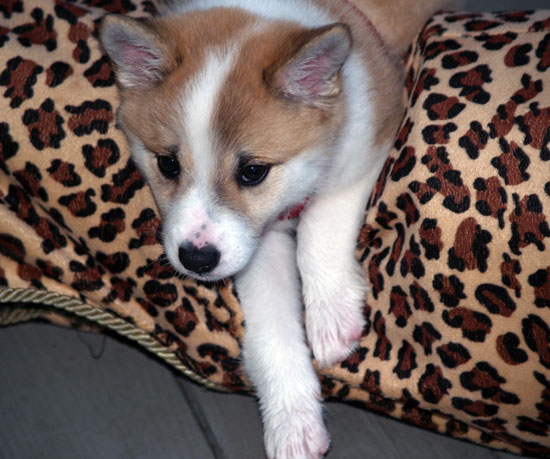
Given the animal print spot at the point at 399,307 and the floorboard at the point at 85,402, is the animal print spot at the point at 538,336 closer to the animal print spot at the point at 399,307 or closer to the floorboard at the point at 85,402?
the animal print spot at the point at 399,307

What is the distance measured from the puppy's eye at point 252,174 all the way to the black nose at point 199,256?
0.26m

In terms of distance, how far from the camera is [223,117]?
2000 millimetres

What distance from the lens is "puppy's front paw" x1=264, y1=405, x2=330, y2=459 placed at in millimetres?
2176

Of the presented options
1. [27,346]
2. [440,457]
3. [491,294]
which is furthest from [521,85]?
[27,346]

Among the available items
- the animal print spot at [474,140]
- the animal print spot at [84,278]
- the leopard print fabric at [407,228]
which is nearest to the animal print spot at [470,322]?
the leopard print fabric at [407,228]

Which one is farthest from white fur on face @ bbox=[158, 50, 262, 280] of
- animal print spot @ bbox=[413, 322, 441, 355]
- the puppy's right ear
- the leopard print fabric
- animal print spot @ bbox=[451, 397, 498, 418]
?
animal print spot @ bbox=[451, 397, 498, 418]

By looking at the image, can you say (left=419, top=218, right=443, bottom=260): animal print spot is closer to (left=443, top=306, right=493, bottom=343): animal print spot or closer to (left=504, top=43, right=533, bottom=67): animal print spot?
(left=443, top=306, right=493, bottom=343): animal print spot

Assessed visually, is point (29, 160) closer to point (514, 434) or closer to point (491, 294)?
point (491, 294)

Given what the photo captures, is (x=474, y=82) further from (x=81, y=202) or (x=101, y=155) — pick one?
(x=81, y=202)

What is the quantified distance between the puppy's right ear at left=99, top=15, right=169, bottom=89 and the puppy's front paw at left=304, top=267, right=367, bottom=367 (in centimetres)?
90

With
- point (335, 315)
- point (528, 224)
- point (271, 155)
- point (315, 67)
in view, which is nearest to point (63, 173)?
point (271, 155)

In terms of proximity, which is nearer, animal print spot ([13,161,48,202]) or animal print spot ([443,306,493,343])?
animal print spot ([443,306,493,343])

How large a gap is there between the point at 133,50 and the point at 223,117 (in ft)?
1.32

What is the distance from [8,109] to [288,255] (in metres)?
1.13
